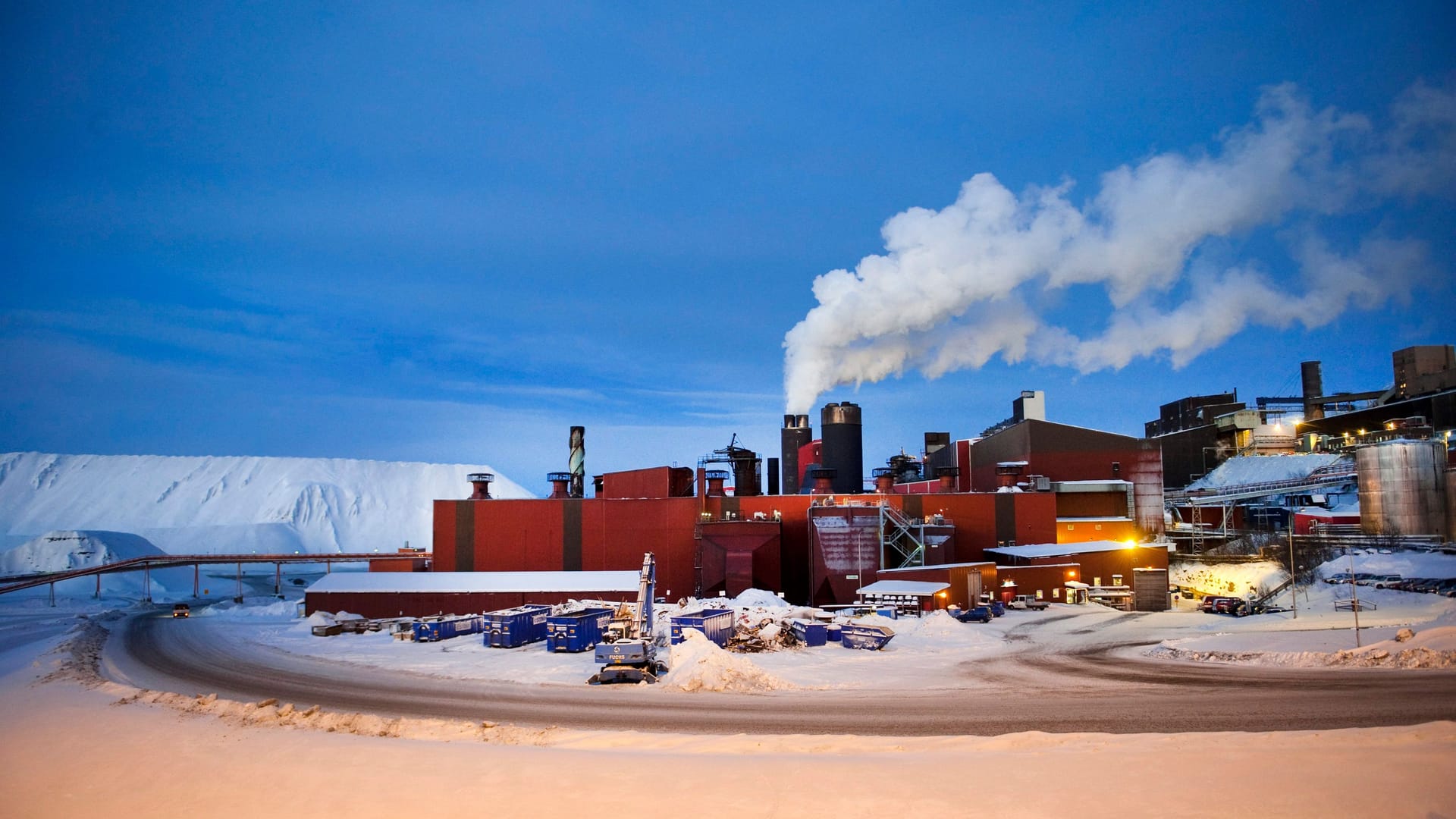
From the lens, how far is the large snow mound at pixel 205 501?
159250mm

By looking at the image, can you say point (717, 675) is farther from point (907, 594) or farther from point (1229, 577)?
point (1229, 577)

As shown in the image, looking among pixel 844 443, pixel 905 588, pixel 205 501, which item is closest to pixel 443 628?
pixel 905 588

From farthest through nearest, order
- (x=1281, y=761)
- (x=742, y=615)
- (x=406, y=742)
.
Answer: (x=742, y=615), (x=406, y=742), (x=1281, y=761)

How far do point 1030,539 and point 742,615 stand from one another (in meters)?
24.9

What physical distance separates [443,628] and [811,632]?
698 inches

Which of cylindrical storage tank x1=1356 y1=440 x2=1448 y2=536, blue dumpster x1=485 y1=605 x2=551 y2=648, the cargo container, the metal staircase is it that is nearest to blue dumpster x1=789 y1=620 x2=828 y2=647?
blue dumpster x1=485 y1=605 x2=551 y2=648

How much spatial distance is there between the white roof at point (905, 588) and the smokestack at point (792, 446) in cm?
3208

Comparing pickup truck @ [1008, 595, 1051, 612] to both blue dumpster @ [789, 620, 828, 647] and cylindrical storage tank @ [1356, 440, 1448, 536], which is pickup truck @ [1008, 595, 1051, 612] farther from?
cylindrical storage tank @ [1356, 440, 1448, 536]

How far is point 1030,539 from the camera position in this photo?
51.0 meters

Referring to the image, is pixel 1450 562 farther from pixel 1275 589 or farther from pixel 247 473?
pixel 247 473

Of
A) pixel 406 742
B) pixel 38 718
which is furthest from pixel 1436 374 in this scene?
pixel 38 718

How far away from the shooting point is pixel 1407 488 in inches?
1837

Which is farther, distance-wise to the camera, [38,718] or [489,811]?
[38,718]

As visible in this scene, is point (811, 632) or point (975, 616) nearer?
point (811, 632)
